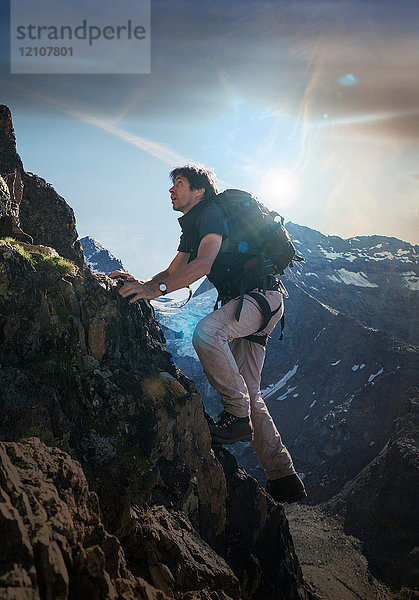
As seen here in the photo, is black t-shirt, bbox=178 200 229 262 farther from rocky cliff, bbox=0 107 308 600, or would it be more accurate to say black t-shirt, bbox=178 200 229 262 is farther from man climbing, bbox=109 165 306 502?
rocky cliff, bbox=0 107 308 600

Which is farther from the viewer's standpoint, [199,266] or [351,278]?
[351,278]

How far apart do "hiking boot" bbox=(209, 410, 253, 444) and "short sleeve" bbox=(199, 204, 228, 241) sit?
10.8 ft

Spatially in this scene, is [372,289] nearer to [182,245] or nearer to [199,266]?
[182,245]

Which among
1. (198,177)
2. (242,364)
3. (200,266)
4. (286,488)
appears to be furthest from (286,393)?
(200,266)

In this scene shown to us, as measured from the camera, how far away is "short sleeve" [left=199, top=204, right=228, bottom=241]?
21.2 feet

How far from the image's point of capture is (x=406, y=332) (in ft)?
517

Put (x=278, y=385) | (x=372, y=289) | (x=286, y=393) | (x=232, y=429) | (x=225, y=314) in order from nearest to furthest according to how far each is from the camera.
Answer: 1. (x=225, y=314)
2. (x=232, y=429)
3. (x=286, y=393)
4. (x=278, y=385)
5. (x=372, y=289)

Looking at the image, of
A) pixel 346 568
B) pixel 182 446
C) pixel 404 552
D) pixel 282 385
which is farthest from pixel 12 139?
pixel 282 385

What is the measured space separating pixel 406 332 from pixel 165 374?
546 feet

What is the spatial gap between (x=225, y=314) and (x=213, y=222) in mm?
1584

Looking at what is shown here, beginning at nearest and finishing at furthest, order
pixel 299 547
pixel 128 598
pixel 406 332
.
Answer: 1. pixel 128 598
2. pixel 299 547
3. pixel 406 332

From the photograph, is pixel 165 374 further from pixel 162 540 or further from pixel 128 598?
pixel 128 598

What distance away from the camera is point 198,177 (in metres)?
7.19

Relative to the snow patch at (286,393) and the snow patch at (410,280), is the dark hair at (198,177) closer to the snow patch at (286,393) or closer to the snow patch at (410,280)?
the snow patch at (286,393)
